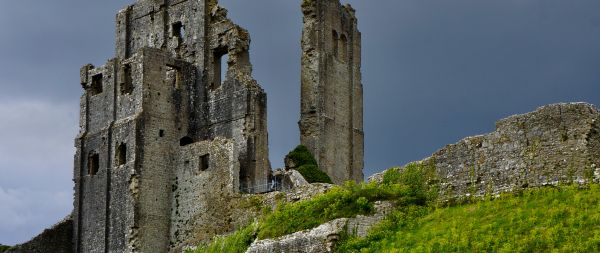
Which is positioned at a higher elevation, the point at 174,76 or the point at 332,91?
the point at 332,91

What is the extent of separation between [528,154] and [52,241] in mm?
25258

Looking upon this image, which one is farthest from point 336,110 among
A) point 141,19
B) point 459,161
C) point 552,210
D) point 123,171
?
point 552,210

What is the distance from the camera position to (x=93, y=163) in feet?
163

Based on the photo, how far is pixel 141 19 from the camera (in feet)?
176

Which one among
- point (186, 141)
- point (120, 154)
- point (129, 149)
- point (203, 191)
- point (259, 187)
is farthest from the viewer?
point (186, 141)

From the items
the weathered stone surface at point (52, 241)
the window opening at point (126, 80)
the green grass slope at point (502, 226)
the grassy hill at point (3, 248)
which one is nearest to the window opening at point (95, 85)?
the window opening at point (126, 80)

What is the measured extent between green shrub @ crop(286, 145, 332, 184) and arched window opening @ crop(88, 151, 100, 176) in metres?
7.71

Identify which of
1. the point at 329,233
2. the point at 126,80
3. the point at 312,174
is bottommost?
the point at 329,233

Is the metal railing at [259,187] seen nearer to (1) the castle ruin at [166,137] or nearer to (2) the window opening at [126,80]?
(1) the castle ruin at [166,137]

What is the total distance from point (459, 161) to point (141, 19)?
25794mm

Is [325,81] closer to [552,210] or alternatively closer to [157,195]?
[157,195]

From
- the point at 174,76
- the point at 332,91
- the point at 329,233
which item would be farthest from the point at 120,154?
the point at 329,233

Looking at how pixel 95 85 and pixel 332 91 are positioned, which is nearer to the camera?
pixel 95 85

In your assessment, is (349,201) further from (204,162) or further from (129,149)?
(129,149)
